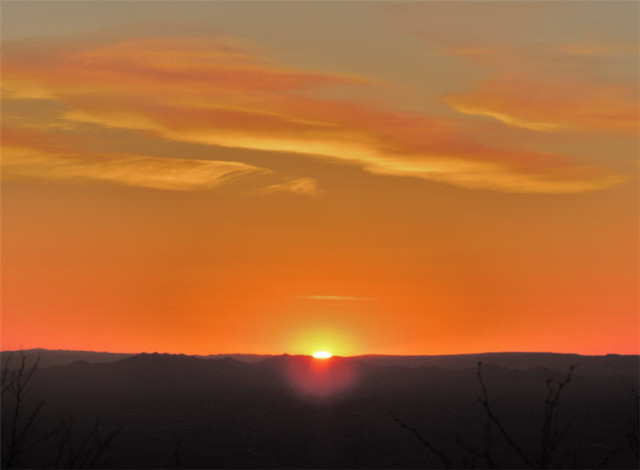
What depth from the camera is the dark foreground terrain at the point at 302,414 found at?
3916cm

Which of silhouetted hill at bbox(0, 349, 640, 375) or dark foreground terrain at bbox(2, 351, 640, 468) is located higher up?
silhouetted hill at bbox(0, 349, 640, 375)

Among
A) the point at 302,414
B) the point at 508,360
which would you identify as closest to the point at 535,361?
the point at 508,360

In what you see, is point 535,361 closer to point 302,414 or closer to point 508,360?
point 508,360

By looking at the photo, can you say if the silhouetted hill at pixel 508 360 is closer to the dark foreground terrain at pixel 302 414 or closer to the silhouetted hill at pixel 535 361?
the silhouetted hill at pixel 535 361

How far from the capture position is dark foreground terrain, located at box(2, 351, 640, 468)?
39156 millimetres

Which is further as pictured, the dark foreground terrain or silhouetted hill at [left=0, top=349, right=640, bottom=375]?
silhouetted hill at [left=0, top=349, right=640, bottom=375]

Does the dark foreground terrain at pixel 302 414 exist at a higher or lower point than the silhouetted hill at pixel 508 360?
lower

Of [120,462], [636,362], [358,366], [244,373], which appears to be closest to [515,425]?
[120,462]

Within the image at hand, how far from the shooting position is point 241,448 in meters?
42.6

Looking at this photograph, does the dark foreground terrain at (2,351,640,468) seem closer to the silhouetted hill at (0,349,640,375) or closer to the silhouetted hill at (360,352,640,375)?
the silhouetted hill at (0,349,640,375)

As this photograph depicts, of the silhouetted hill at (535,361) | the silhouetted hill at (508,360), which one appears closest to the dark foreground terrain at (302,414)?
the silhouetted hill at (508,360)

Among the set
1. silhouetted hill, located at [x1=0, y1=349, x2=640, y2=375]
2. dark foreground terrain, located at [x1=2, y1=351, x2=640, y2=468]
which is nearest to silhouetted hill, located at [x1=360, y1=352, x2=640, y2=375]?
silhouetted hill, located at [x1=0, y1=349, x2=640, y2=375]

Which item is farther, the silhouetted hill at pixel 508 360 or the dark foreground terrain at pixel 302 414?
the silhouetted hill at pixel 508 360

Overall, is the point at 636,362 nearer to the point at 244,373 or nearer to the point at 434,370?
the point at 434,370
